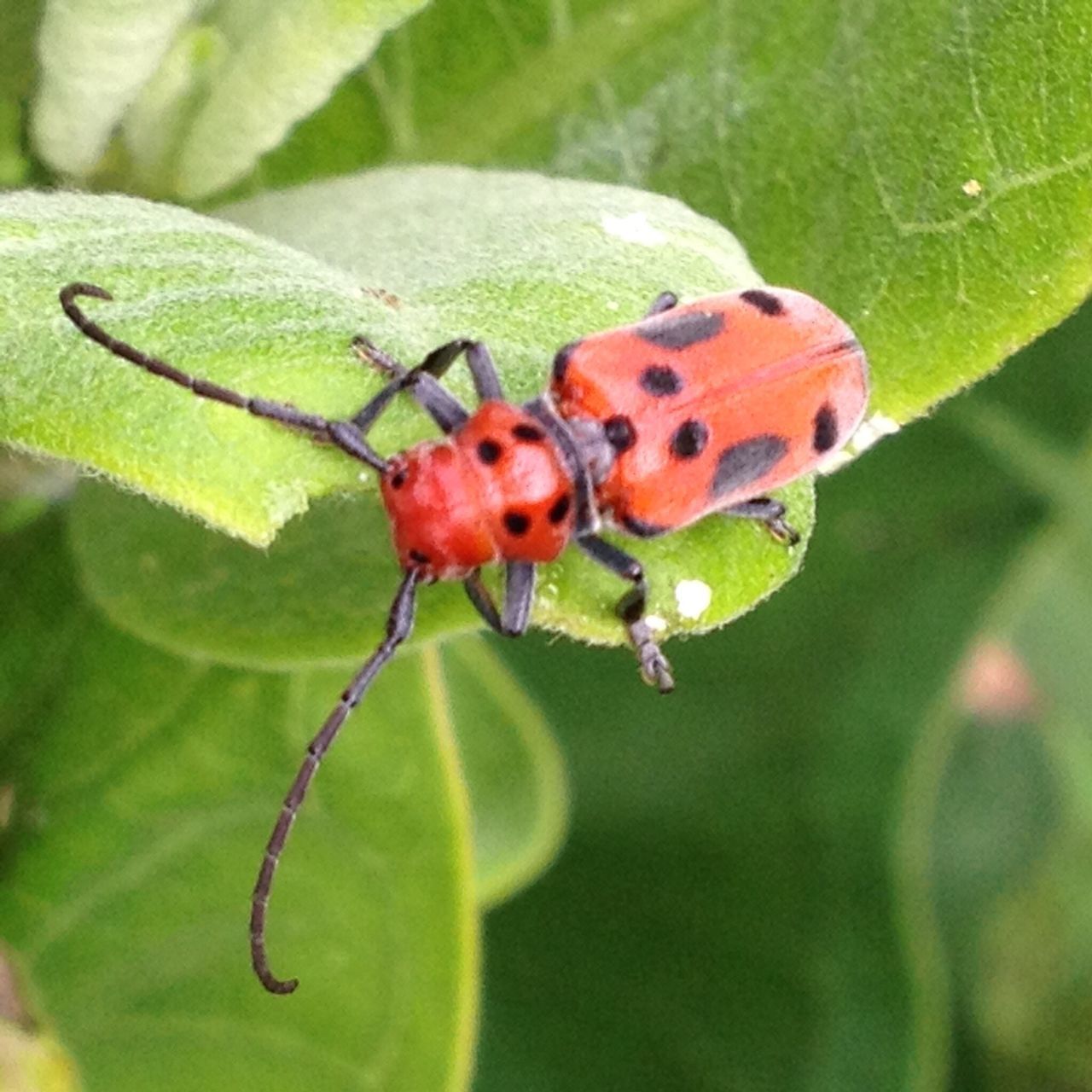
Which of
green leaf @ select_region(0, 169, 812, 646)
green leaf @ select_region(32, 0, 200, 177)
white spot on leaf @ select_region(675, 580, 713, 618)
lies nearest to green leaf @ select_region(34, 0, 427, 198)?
green leaf @ select_region(32, 0, 200, 177)

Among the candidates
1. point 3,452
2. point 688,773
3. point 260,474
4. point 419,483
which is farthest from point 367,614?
point 688,773

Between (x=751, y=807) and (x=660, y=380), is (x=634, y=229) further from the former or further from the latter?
(x=751, y=807)

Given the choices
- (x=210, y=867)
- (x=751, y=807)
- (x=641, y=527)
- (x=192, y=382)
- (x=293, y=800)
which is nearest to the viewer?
(x=192, y=382)

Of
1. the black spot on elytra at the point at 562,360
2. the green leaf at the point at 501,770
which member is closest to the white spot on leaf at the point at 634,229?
the black spot on elytra at the point at 562,360

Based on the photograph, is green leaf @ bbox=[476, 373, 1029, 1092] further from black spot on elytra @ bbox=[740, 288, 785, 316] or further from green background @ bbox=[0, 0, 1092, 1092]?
black spot on elytra @ bbox=[740, 288, 785, 316]

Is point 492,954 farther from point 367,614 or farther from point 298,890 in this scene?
point 367,614

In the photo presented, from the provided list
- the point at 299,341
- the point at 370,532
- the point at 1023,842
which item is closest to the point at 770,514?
the point at 370,532
